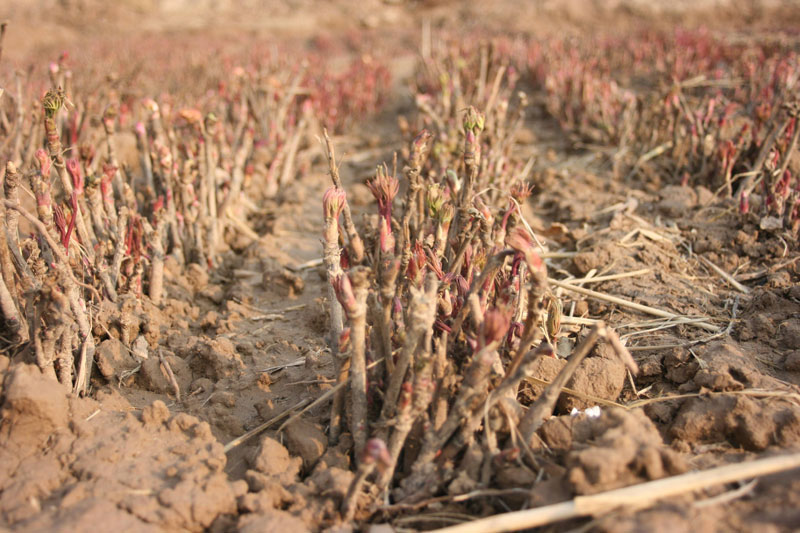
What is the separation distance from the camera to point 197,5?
52.3 ft

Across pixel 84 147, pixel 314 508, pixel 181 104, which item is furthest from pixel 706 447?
pixel 181 104

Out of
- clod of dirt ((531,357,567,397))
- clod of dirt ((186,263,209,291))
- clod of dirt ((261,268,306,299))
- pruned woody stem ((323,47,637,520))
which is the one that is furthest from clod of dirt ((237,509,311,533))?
clod of dirt ((186,263,209,291))

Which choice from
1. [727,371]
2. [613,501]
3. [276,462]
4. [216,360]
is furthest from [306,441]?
[727,371]

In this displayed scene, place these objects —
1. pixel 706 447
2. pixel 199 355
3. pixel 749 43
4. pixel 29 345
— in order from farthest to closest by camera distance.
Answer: pixel 749 43
pixel 199 355
pixel 29 345
pixel 706 447

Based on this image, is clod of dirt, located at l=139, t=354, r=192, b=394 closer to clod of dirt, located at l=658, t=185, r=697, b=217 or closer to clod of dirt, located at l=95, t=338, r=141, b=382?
clod of dirt, located at l=95, t=338, r=141, b=382

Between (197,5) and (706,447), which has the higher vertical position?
(197,5)

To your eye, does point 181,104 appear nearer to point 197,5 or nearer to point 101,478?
point 101,478

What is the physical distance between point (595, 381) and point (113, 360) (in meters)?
1.70

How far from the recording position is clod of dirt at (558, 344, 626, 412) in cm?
185

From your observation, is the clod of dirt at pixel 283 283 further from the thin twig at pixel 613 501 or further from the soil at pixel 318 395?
the thin twig at pixel 613 501

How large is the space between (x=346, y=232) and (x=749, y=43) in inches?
282

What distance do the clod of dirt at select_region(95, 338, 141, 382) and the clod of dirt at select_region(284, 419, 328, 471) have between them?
733mm

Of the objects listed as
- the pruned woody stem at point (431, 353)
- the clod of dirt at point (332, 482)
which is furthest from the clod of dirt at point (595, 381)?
the clod of dirt at point (332, 482)

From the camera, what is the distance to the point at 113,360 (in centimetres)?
203
